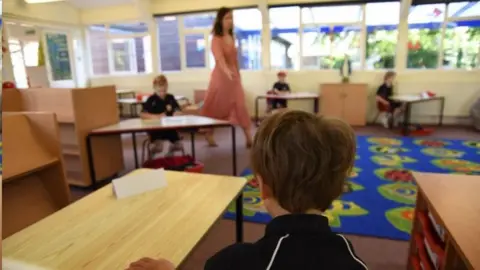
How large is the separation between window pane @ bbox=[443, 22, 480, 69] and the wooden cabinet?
1615 millimetres

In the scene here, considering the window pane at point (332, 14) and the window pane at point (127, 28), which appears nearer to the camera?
the window pane at point (332, 14)

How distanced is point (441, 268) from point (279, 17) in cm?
614

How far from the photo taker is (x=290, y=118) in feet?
2.30

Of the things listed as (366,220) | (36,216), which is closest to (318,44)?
(366,220)

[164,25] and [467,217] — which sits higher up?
[164,25]

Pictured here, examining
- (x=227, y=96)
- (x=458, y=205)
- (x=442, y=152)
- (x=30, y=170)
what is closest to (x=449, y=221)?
(x=458, y=205)

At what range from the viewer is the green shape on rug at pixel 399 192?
2636 mm

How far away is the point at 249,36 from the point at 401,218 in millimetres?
5385

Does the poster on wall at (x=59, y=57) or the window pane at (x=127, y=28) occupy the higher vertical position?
the window pane at (x=127, y=28)

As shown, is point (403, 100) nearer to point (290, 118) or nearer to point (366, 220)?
point (366, 220)

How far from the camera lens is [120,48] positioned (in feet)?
26.7

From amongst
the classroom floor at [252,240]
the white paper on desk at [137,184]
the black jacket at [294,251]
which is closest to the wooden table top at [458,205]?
the black jacket at [294,251]

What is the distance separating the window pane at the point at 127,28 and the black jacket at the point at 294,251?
7.77m

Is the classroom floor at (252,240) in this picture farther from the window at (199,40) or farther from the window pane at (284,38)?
the window at (199,40)
